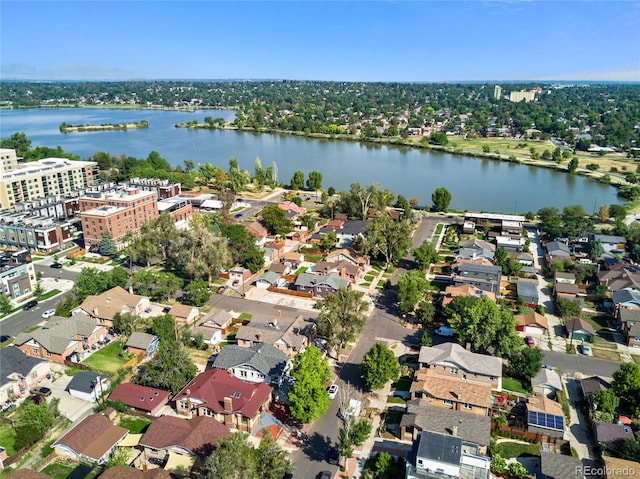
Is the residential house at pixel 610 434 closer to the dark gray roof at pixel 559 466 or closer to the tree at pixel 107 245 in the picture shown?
the dark gray roof at pixel 559 466

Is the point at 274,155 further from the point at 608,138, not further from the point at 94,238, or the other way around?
the point at 608,138

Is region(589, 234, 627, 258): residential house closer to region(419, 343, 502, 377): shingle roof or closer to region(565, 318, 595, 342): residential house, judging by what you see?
region(565, 318, 595, 342): residential house

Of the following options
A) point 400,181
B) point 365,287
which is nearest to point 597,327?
point 365,287

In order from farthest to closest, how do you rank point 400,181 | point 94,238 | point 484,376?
1. point 400,181
2. point 94,238
3. point 484,376

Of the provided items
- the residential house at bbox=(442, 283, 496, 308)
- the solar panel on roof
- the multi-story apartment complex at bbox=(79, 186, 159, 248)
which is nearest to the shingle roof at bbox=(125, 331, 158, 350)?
the residential house at bbox=(442, 283, 496, 308)

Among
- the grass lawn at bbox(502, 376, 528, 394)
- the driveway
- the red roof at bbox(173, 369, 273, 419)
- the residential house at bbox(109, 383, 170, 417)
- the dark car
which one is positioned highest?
the red roof at bbox(173, 369, 273, 419)
